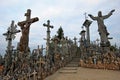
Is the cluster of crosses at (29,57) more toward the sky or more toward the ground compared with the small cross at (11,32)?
more toward the ground

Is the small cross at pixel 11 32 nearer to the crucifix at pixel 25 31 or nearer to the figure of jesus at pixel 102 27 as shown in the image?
the crucifix at pixel 25 31

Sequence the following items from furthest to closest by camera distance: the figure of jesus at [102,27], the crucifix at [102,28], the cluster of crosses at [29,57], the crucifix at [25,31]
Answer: the figure of jesus at [102,27], the crucifix at [102,28], the crucifix at [25,31], the cluster of crosses at [29,57]

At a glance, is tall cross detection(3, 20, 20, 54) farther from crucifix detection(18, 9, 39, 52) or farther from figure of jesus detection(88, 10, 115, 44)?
figure of jesus detection(88, 10, 115, 44)

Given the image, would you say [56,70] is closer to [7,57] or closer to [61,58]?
[61,58]

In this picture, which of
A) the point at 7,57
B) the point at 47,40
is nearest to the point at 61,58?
the point at 7,57

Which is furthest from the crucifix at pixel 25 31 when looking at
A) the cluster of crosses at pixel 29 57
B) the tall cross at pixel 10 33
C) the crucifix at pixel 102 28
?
the crucifix at pixel 102 28

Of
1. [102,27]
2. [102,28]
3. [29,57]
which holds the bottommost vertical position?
[29,57]

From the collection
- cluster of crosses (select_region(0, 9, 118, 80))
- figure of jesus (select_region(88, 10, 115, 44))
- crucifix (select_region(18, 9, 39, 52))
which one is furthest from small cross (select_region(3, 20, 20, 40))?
figure of jesus (select_region(88, 10, 115, 44))

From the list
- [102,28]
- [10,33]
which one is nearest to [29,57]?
[10,33]

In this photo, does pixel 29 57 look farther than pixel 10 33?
No

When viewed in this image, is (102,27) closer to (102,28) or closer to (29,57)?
(102,28)

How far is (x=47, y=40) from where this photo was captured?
19859 millimetres

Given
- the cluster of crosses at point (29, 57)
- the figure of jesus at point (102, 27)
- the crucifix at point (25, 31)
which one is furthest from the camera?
the figure of jesus at point (102, 27)

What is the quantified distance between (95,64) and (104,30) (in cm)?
487
